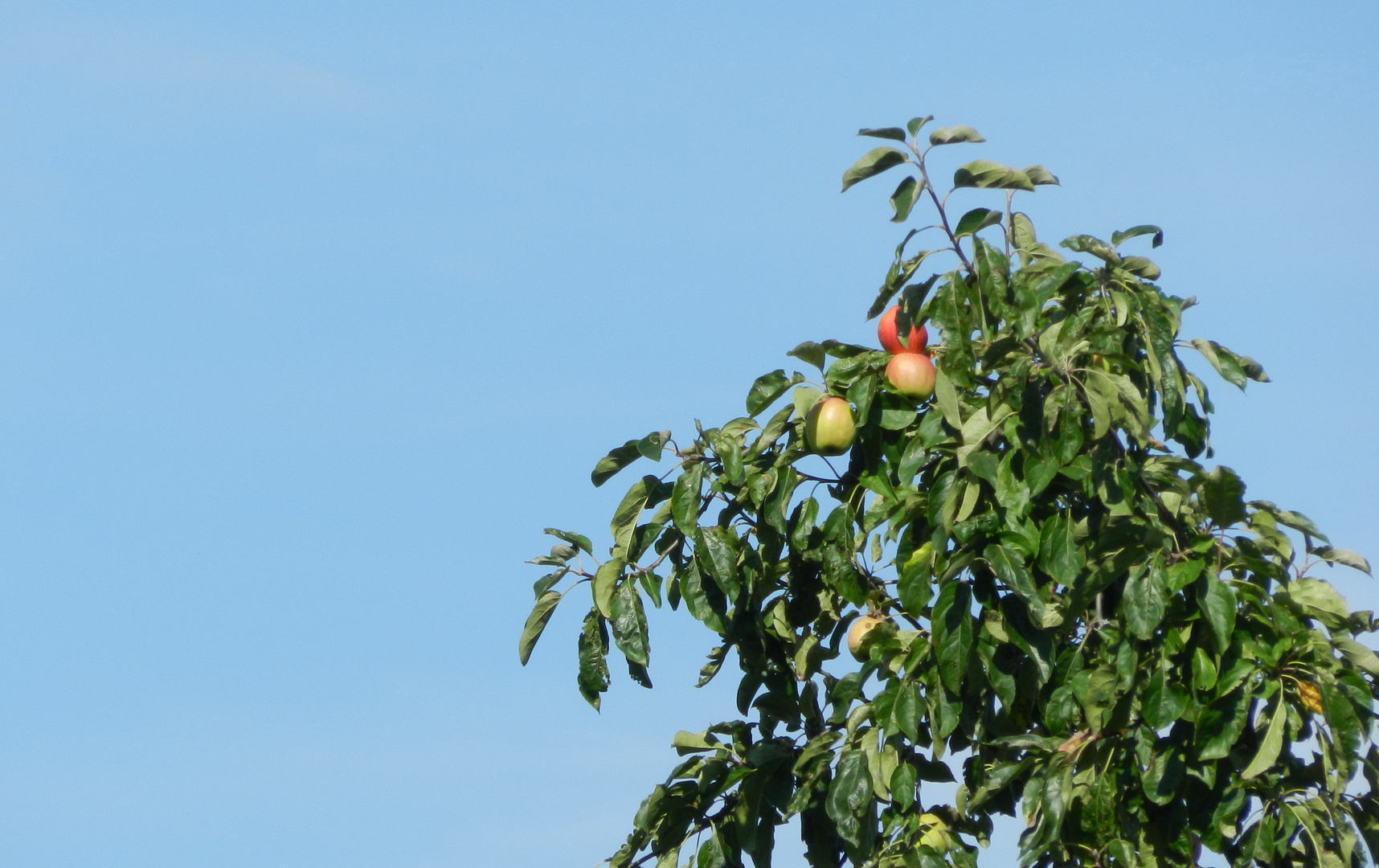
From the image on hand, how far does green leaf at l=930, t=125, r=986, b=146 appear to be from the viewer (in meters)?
4.26

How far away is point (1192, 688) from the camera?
12.9 feet

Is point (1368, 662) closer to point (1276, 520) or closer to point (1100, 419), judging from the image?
point (1276, 520)

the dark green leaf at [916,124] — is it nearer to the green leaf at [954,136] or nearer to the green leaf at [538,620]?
the green leaf at [954,136]

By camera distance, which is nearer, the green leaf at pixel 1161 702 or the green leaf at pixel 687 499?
the green leaf at pixel 1161 702

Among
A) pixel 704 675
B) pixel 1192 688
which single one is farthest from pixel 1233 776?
pixel 704 675

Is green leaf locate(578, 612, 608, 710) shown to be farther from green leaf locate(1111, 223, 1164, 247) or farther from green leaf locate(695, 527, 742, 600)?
green leaf locate(1111, 223, 1164, 247)

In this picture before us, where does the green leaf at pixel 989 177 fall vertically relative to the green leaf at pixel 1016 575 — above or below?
above

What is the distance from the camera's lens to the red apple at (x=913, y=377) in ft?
15.1

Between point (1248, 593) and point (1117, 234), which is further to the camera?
point (1117, 234)

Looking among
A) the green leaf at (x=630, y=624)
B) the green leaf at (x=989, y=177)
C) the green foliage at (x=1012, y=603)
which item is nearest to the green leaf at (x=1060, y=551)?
the green foliage at (x=1012, y=603)

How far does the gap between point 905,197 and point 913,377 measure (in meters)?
0.60

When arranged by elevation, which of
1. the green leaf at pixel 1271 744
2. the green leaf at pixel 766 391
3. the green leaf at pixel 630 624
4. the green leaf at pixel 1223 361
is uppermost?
the green leaf at pixel 766 391

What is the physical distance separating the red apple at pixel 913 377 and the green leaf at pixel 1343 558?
1.19 meters

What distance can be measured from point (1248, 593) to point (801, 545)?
4.34ft
